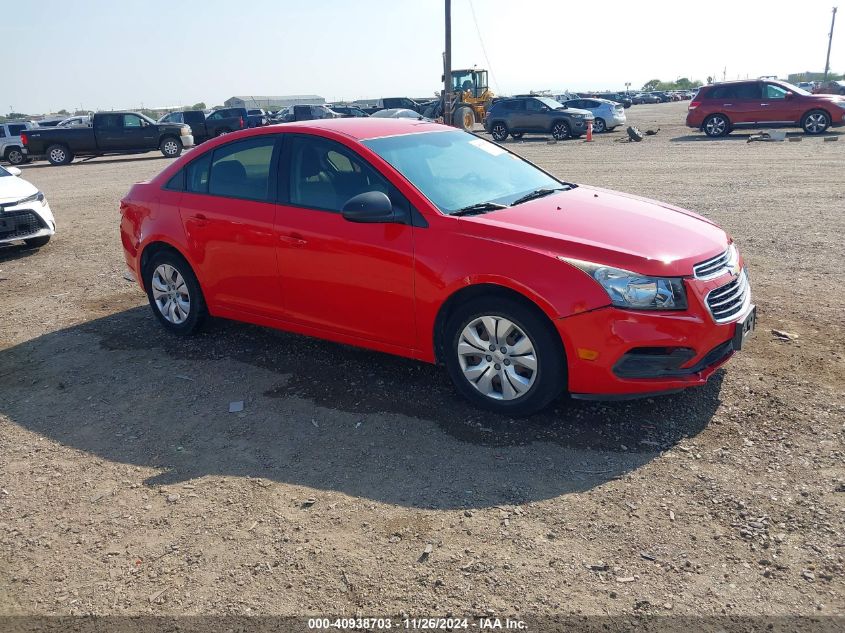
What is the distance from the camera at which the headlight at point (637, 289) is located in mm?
4020

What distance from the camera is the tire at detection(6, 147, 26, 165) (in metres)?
28.4

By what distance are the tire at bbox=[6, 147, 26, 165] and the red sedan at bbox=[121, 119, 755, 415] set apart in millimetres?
26666

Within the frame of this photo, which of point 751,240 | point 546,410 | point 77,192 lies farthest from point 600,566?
point 77,192

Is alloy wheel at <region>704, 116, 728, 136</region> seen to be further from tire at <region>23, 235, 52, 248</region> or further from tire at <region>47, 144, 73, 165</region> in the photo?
tire at <region>47, 144, 73, 165</region>

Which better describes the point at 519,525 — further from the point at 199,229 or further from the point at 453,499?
the point at 199,229

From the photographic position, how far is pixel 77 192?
17.6 meters

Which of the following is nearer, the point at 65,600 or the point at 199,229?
the point at 65,600

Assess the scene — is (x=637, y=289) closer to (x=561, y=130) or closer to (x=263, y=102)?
(x=561, y=130)

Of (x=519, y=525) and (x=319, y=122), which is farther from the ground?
(x=319, y=122)

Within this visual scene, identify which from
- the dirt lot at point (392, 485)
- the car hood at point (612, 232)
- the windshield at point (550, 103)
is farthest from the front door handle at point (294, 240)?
the windshield at point (550, 103)

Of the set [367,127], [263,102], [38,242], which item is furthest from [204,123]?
[263,102]

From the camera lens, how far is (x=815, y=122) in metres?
22.3

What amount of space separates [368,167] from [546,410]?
6.61 feet

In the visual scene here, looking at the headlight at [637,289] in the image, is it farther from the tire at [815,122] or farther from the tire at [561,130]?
the tire at [561,130]
